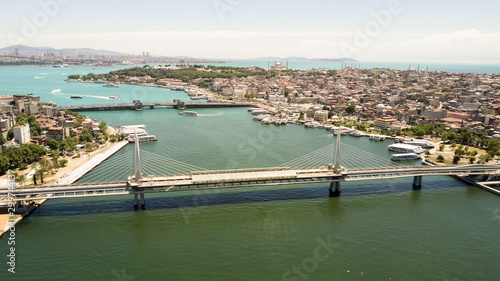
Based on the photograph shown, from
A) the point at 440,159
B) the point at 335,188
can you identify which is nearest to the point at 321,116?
the point at 440,159

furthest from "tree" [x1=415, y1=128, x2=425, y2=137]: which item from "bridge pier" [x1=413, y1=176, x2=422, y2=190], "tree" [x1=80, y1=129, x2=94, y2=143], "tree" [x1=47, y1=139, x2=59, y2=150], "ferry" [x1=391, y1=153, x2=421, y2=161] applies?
"tree" [x1=47, y1=139, x2=59, y2=150]

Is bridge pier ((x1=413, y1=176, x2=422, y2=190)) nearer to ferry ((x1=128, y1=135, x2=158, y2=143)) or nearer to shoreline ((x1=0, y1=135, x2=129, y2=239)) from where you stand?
shoreline ((x1=0, y1=135, x2=129, y2=239))

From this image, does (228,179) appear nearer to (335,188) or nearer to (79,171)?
(335,188)

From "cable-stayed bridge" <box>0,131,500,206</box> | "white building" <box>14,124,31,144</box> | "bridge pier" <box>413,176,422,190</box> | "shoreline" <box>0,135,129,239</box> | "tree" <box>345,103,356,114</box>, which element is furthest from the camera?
"tree" <box>345,103,356,114</box>

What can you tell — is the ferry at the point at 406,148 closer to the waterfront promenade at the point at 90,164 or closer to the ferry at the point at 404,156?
the ferry at the point at 404,156

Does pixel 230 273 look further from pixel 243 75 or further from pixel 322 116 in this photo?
pixel 243 75
